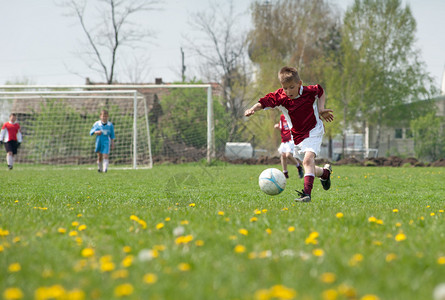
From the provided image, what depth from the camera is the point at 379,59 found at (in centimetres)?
3834

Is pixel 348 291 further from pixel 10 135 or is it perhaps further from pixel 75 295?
pixel 10 135

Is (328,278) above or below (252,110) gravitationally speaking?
below

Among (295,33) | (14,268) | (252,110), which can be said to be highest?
(295,33)

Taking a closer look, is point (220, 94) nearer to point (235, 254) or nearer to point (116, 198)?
point (116, 198)

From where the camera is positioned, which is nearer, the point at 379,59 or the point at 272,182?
the point at 272,182

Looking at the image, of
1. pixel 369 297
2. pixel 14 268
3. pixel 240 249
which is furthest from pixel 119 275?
pixel 369 297

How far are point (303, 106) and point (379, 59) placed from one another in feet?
114

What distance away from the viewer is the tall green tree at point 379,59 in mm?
37250

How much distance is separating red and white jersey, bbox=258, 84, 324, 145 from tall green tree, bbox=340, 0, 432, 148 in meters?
32.1

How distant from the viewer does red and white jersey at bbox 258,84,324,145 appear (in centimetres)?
661

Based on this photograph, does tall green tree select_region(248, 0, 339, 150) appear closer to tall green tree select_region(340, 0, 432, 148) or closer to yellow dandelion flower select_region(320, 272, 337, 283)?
tall green tree select_region(340, 0, 432, 148)

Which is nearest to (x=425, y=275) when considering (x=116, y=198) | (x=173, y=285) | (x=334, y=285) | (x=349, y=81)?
(x=334, y=285)

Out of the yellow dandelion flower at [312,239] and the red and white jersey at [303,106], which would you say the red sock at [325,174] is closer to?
the red and white jersey at [303,106]

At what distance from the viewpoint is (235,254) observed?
2793mm
